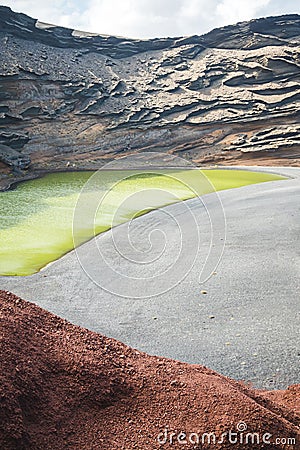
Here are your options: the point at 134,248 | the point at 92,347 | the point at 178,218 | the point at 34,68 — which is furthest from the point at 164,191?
the point at 34,68

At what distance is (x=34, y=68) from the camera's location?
2305 centimetres

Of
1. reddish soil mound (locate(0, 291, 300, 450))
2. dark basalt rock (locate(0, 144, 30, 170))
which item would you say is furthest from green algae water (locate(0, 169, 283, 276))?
reddish soil mound (locate(0, 291, 300, 450))

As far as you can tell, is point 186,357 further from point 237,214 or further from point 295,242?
point 237,214

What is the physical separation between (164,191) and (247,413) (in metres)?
11.8

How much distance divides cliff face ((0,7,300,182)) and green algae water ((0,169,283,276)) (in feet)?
11.5

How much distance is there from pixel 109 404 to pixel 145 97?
2364cm

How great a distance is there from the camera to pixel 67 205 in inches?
458

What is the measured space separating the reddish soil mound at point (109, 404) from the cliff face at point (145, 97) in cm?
1587

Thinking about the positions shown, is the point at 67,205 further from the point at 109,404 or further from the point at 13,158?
the point at 109,404

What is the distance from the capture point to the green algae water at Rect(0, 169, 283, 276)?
791 centimetres

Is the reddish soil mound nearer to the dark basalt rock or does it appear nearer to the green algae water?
the green algae water

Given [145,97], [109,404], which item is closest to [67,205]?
[109,404]

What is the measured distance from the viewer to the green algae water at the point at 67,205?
7.91 metres

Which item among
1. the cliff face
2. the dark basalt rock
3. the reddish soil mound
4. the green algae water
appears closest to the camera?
the reddish soil mound
